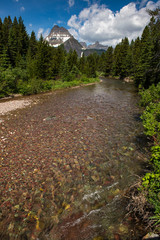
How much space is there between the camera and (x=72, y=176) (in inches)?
213

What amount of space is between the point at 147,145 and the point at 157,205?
495 cm

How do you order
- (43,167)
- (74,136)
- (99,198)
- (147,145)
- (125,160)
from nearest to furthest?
(99,198), (43,167), (125,160), (147,145), (74,136)

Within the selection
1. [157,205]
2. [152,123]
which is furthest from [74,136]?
[157,205]

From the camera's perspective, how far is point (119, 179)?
5.27 meters

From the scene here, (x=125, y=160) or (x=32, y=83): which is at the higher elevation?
(x=32, y=83)

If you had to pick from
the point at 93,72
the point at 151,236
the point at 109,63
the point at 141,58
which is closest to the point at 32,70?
the point at 141,58

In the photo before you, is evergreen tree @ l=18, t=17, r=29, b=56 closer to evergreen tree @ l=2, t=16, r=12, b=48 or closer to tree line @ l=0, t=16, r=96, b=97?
tree line @ l=0, t=16, r=96, b=97

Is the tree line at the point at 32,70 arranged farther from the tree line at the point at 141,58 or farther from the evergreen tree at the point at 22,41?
the tree line at the point at 141,58

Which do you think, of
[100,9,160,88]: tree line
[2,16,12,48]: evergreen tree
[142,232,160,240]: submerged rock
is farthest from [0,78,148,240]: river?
[2,16,12,48]: evergreen tree

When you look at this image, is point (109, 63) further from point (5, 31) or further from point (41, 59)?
point (41, 59)

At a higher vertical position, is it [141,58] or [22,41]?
[22,41]

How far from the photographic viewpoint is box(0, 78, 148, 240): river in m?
3.64

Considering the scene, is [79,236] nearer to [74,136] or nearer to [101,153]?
[101,153]

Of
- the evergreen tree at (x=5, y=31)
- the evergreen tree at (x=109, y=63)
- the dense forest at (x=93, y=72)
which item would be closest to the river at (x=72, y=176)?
the dense forest at (x=93, y=72)
